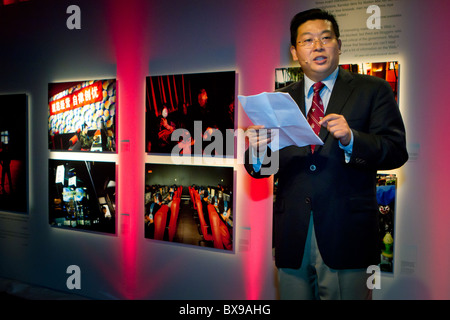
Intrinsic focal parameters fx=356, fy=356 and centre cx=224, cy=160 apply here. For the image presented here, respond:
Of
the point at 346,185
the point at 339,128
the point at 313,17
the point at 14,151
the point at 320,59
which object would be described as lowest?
the point at 346,185

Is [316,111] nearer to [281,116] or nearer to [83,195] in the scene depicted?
[281,116]

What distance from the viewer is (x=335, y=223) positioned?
5.09 feet

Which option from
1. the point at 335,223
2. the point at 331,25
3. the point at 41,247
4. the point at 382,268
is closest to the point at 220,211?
the point at 382,268

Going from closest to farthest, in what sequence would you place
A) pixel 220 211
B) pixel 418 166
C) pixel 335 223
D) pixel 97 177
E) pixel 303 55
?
pixel 335 223 < pixel 303 55 < pixel 418 166 < pixel 220 211 < pixel 97 177

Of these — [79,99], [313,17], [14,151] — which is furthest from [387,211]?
[14,151]

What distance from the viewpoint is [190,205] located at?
305cm

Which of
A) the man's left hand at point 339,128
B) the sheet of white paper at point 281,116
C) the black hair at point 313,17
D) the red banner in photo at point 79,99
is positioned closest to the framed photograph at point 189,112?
the red banner in photo at point 79,99

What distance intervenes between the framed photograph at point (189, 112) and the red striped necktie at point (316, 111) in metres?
1.20

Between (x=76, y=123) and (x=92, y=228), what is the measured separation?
1.04m

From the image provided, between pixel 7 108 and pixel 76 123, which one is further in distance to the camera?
pixel 7 108

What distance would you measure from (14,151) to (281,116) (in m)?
3.53

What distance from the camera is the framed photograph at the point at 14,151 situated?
3854 millimetres

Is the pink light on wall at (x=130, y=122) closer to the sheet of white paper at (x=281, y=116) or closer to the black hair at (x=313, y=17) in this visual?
the black hair at (x=313, y=17)
